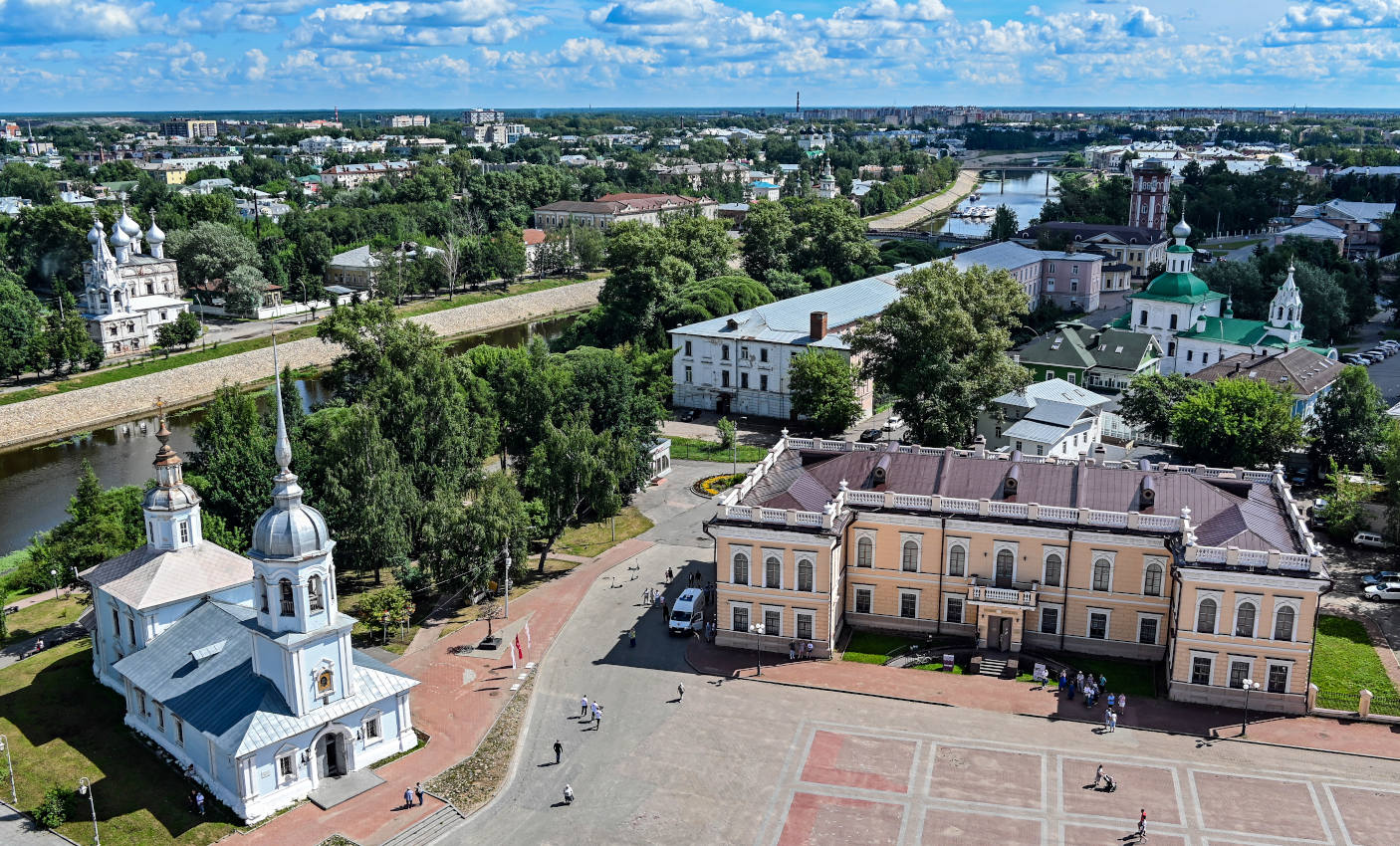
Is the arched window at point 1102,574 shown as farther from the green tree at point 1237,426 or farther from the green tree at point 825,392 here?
the green tree at point 825,392

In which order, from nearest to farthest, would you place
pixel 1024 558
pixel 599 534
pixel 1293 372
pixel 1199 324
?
pixel 1024 558
pixel 599 534
pixel 1293 372
pixel 1199 324

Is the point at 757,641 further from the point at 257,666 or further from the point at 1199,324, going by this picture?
the point at 1199,324

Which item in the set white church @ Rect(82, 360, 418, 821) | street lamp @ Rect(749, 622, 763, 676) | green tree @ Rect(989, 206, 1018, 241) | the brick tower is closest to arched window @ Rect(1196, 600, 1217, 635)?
street lamp @ Rect(749, 622, 763, 676)

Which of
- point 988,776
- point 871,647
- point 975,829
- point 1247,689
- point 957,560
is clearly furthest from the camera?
point 871,647

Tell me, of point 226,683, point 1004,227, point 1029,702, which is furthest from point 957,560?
point 1004,227

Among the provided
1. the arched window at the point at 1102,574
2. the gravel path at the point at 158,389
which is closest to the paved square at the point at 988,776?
the arched window at the point at 1102,574

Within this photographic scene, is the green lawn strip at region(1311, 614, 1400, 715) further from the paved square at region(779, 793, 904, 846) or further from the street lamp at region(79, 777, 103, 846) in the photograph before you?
the street lamp at region(79, 777, 103, 846)
